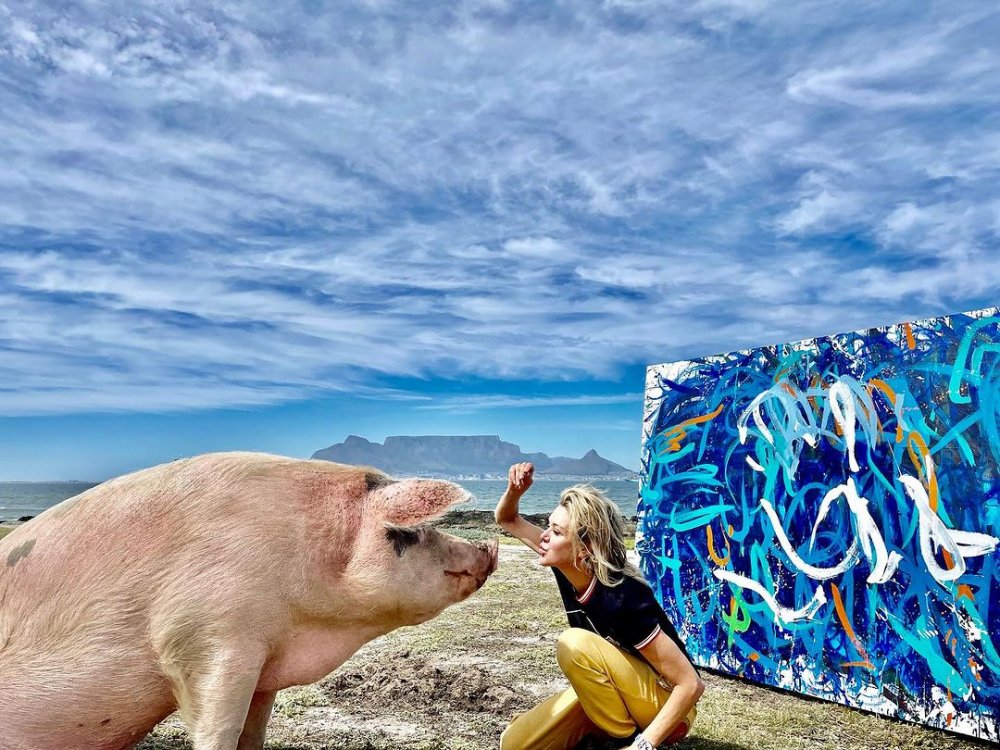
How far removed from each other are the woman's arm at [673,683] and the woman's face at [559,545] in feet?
1.87

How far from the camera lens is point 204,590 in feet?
12.5

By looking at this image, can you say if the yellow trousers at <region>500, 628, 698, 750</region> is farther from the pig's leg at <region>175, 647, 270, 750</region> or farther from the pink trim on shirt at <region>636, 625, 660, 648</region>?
the pig's leg at <region>175, 647, 270, 750</region>

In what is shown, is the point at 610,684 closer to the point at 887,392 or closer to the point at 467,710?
the point at 467,710

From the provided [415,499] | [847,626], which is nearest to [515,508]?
[415,499]

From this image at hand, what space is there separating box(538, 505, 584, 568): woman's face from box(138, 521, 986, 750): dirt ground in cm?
170

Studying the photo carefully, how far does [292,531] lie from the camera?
13.5 feet

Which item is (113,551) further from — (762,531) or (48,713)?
(762,531)

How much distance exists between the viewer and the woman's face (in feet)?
14.4

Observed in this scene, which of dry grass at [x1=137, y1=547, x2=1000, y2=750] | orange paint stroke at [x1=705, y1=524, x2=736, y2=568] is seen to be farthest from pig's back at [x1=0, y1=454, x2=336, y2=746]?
orange paint stroke at [x1=705, y1=524, x2=736, y2=568]

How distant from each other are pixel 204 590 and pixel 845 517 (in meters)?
5.22

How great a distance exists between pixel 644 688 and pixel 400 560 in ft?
4.73

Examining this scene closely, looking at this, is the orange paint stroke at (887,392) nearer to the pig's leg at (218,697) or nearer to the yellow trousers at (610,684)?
the yellow trousers at (610,684)

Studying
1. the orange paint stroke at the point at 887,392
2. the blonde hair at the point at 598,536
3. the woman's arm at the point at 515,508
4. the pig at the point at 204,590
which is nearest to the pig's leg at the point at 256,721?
the pig at the point at 204,590

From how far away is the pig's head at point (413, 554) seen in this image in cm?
429
